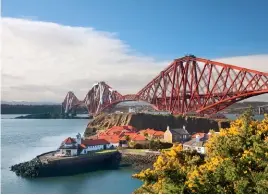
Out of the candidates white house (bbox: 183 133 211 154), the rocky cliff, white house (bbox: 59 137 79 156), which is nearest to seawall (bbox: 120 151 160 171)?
white house (bbox: 183 133 211 154)

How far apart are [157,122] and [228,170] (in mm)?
47579

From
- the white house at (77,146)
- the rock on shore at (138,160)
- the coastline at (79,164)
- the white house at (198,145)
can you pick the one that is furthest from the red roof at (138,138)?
the white house at (198,145)

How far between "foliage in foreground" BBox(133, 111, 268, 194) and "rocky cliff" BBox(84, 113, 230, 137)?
40.1 m

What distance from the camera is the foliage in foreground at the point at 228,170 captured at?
8609mm

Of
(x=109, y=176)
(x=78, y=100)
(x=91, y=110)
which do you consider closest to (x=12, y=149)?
(x=109, y=176)

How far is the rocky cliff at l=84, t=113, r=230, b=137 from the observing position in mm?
51562

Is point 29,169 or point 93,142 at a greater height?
point 93,142

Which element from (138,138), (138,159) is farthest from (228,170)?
(138,138)

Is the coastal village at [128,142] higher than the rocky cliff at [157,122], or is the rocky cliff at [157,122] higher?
the rocky cliff at [157,122]

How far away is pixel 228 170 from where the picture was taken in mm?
8812

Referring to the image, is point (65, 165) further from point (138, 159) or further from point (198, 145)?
point (198, 145)

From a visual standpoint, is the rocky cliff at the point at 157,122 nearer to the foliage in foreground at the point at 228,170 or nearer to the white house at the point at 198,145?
the white house at the point at 198,145

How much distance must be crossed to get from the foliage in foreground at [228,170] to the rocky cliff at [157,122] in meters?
40.1

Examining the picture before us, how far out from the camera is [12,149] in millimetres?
38812
